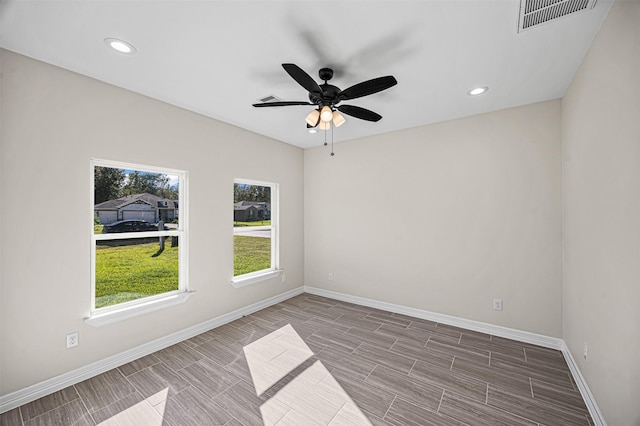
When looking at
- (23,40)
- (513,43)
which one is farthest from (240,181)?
(513,43)

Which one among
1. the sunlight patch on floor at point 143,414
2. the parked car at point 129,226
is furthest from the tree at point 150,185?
the sunlight patch on floor at point 143,414

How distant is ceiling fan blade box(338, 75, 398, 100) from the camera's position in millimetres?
1924

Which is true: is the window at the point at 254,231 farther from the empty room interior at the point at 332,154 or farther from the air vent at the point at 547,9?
the air vent at the point at 547,9

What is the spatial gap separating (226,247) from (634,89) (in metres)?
3.93

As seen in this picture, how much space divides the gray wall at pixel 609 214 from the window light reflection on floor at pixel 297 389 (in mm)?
1616

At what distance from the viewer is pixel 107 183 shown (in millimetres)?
2654

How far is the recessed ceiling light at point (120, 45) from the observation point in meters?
1.92

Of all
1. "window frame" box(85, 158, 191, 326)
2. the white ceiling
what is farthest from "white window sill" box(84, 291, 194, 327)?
the white ceiling

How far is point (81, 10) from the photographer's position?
165cm

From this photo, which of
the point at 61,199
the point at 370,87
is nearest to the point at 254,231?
the point at 61,199

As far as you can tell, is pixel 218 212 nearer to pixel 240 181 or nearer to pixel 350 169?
pixel 240 181

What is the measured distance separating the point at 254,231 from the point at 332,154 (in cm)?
204

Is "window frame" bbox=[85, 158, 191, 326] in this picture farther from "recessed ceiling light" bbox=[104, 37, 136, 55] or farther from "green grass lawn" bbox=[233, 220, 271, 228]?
"recessed ceiling light" bbox=[104, 37, 136, 55]

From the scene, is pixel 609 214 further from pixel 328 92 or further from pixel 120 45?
pixel 120 45
